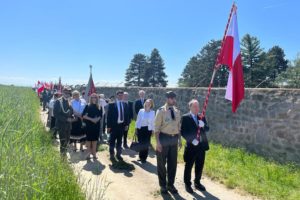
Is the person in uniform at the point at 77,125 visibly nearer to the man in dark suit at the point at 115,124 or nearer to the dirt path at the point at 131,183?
the dirt path at the point at 131,183

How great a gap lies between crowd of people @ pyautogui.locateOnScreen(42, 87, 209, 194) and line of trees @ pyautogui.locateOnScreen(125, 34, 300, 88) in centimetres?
2252

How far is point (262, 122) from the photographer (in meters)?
9.05

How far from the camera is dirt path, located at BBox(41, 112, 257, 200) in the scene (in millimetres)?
6070

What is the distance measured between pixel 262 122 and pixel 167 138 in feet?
12.7

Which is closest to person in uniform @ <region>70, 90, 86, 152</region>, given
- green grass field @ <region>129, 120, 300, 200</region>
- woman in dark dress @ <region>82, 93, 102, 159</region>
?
woman in dark dress @ <region>82, 93, 102, 159</region>

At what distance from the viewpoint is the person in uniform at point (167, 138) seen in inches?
244

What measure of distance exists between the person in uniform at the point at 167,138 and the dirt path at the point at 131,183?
0.30 meters

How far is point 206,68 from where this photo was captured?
47812 millimetres

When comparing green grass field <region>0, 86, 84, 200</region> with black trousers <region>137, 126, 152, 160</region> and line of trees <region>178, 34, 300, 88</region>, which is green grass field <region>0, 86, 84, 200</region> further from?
line of trees <region>178, 34, 300, 88</region>

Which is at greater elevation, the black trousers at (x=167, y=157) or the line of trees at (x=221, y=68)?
the line of trees at (x=221, y=68)

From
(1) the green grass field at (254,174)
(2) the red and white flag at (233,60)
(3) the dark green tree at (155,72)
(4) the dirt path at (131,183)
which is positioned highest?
(3) the dark green tree at (155,72)

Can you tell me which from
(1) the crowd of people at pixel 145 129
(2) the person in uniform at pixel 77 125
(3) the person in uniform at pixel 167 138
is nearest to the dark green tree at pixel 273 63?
(1) the crowd of people at pixel 145 129

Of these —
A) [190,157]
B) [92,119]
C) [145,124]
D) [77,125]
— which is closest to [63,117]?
[92,119]

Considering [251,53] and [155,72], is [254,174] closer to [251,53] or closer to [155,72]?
[251,53]
